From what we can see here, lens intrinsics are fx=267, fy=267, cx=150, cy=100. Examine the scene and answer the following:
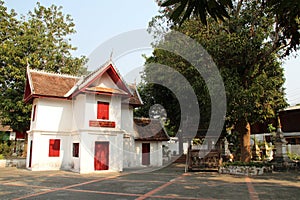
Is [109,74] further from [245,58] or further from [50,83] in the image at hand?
[245,58]

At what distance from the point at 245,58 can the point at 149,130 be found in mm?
11569

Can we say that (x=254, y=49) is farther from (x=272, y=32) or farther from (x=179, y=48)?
(x=179, y=48)

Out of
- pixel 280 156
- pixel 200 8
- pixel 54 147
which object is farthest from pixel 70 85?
pixel 200 8

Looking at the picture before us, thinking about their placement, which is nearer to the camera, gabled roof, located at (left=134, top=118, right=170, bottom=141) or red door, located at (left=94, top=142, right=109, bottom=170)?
red door, located at (left=94, top=142, right=109, bottom=170)

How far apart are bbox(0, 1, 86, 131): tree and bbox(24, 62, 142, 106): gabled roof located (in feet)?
8.38

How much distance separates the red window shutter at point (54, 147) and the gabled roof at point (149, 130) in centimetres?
624

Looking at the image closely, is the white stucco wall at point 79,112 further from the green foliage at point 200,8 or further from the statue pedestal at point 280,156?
the green foliage at point 200,8

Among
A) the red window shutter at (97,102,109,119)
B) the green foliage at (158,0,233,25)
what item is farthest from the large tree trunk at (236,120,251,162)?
the green foliage at (158,0,233,25)

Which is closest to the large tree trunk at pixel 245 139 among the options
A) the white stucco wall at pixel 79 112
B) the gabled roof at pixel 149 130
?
the gabled roof at pixel 149 130

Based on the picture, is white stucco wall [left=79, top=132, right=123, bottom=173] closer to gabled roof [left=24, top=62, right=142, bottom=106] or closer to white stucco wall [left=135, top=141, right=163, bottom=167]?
gabled roof [left=24, top=62, right=142, bottom=106]

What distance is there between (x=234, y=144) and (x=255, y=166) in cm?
1473

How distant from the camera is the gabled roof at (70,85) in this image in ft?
59.1

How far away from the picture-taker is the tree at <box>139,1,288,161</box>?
1452cm

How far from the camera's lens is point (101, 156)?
18000mm
